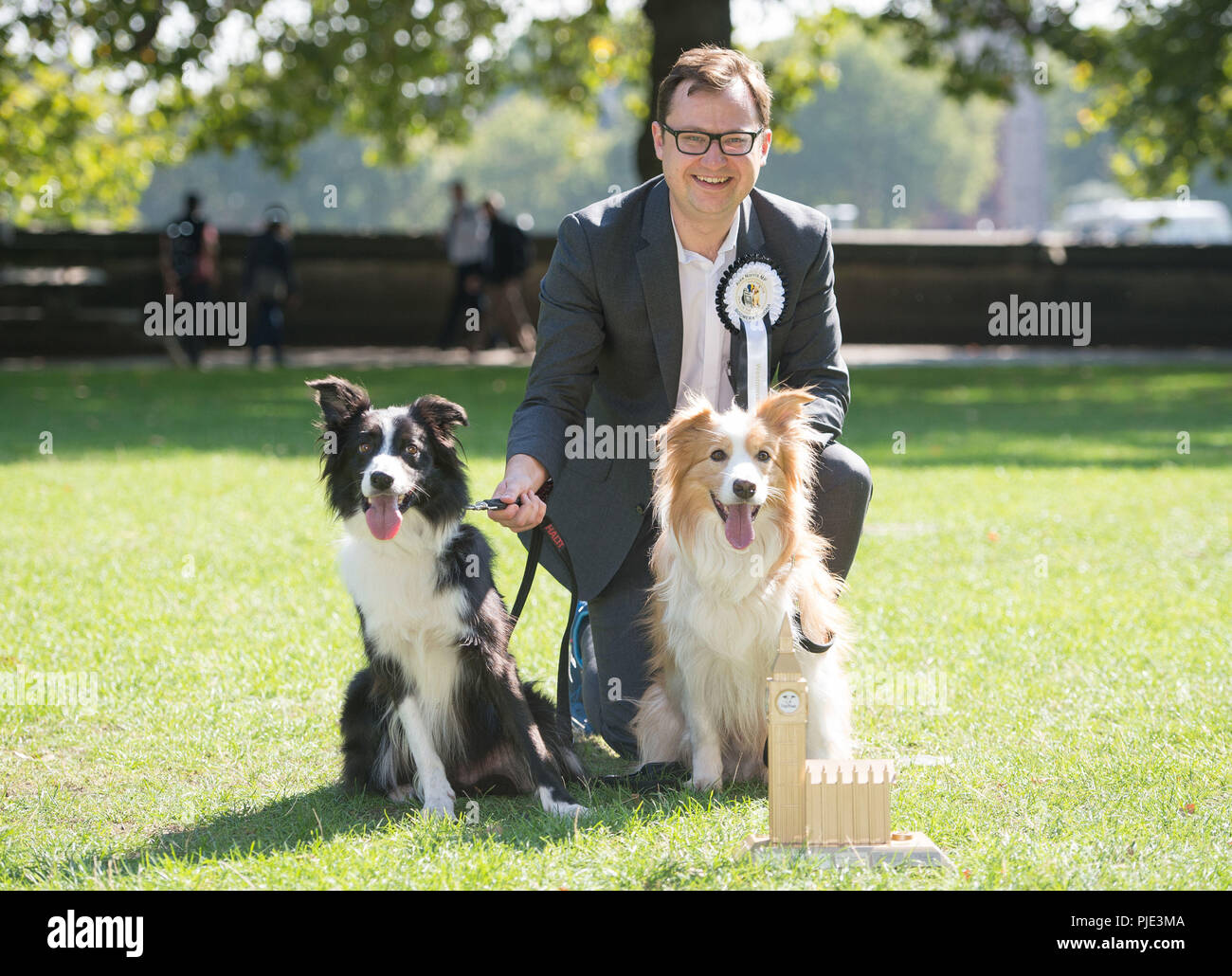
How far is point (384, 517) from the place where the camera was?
431cm

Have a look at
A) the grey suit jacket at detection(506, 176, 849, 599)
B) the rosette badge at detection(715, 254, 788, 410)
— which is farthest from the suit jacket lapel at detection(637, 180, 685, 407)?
the rosette badge at detection(715, 254, 788, 410)

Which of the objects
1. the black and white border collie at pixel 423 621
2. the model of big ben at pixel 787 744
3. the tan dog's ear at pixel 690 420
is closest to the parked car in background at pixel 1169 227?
the tan dog's ear at pixel 690 420

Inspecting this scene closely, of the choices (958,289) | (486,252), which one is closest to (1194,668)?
(486,252)

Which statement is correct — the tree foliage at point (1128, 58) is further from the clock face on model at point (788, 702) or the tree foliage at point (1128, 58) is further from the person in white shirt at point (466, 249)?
the clock face on model at point (788, 702)

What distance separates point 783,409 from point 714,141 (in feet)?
3.32

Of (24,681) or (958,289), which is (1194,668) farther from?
(958,289)

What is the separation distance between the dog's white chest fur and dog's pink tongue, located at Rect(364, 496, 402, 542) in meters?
0.13

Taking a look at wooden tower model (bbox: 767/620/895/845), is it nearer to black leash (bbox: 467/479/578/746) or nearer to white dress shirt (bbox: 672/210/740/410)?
black leash (bbox: 467/479/578/746)

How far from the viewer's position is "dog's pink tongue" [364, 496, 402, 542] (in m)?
4.30

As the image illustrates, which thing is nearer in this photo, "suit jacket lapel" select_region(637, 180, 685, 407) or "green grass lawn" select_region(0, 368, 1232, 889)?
"green grass lawn" select_region(0, 368, 1232, 889)

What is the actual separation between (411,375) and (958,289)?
10.4 m

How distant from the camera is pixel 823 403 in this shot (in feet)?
16.0
